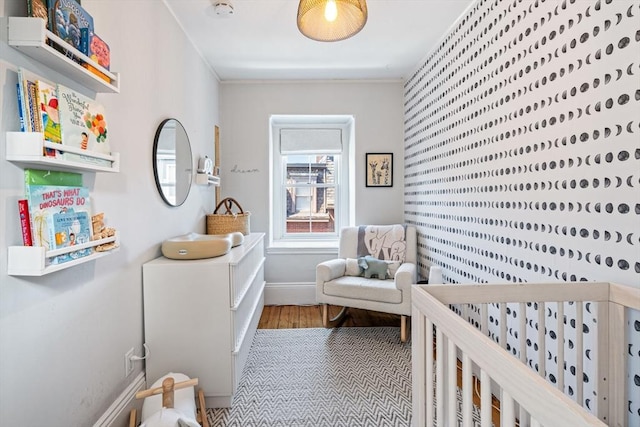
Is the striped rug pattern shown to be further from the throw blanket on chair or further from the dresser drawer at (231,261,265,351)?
the throw blanket on chair

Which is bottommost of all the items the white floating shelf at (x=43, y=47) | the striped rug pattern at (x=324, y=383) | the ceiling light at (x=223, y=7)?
the striped rug pattern at (x=324, y=383)

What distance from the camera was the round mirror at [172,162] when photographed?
→ 1890mm

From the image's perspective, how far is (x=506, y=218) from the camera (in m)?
1.70

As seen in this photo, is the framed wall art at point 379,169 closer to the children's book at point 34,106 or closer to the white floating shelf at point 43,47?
the white floating shelf at point 43,47

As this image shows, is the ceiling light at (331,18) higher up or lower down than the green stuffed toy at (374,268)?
higher up

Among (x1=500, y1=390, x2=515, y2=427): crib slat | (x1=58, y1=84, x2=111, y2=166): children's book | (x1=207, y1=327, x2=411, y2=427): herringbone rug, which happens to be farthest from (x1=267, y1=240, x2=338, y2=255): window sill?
(x1=500, y1=390, x2=515, y2=427): crib slat

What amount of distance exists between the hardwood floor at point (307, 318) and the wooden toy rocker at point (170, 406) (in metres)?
1.32

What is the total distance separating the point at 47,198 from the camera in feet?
3.34

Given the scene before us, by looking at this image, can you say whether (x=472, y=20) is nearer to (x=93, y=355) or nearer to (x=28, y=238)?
(x=28, y=238)

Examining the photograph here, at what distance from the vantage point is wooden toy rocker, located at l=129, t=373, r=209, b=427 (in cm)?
129

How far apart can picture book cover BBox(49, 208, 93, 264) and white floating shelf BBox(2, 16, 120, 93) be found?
1.57 ft

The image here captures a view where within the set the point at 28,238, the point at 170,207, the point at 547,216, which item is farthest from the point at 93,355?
the point at 547,216

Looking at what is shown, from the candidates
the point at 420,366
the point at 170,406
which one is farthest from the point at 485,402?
the point at 170,406

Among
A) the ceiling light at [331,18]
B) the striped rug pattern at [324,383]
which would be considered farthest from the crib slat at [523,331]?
the ceiling light at [331,18]
